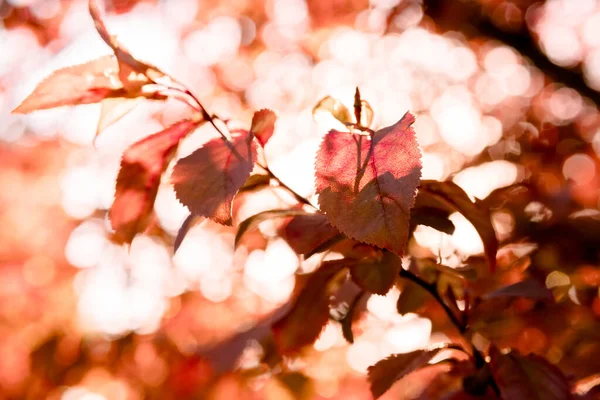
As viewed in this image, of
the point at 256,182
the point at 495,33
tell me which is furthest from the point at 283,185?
the point at 495,33

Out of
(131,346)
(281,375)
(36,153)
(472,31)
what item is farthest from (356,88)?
(36,153)

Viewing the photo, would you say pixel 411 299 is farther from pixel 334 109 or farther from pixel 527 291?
pixel 334 109

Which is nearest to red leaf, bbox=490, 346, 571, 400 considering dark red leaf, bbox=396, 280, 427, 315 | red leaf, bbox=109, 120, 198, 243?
dark red leaf, bbox=396, 280, 427, 315

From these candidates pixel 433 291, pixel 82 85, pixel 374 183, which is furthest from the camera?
pixel 433 291

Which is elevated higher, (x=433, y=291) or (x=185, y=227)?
(x=185, y=227)

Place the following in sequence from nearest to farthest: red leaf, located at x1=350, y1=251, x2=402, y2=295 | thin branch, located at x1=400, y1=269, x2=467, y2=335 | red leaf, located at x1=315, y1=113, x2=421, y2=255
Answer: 1. red leaf, located at x1=315, y1=113, x2=421, y2=255
2. red leaf, located at x1=350, y1=251, x2=402, y2=295
3. thin branch, located at x1=400, y1=269, x2=467, y2=335

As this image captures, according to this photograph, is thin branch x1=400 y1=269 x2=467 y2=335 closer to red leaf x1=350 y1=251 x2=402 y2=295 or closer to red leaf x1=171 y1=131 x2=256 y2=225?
red leaf x1=350 y1=251 x2=402 y2=295
